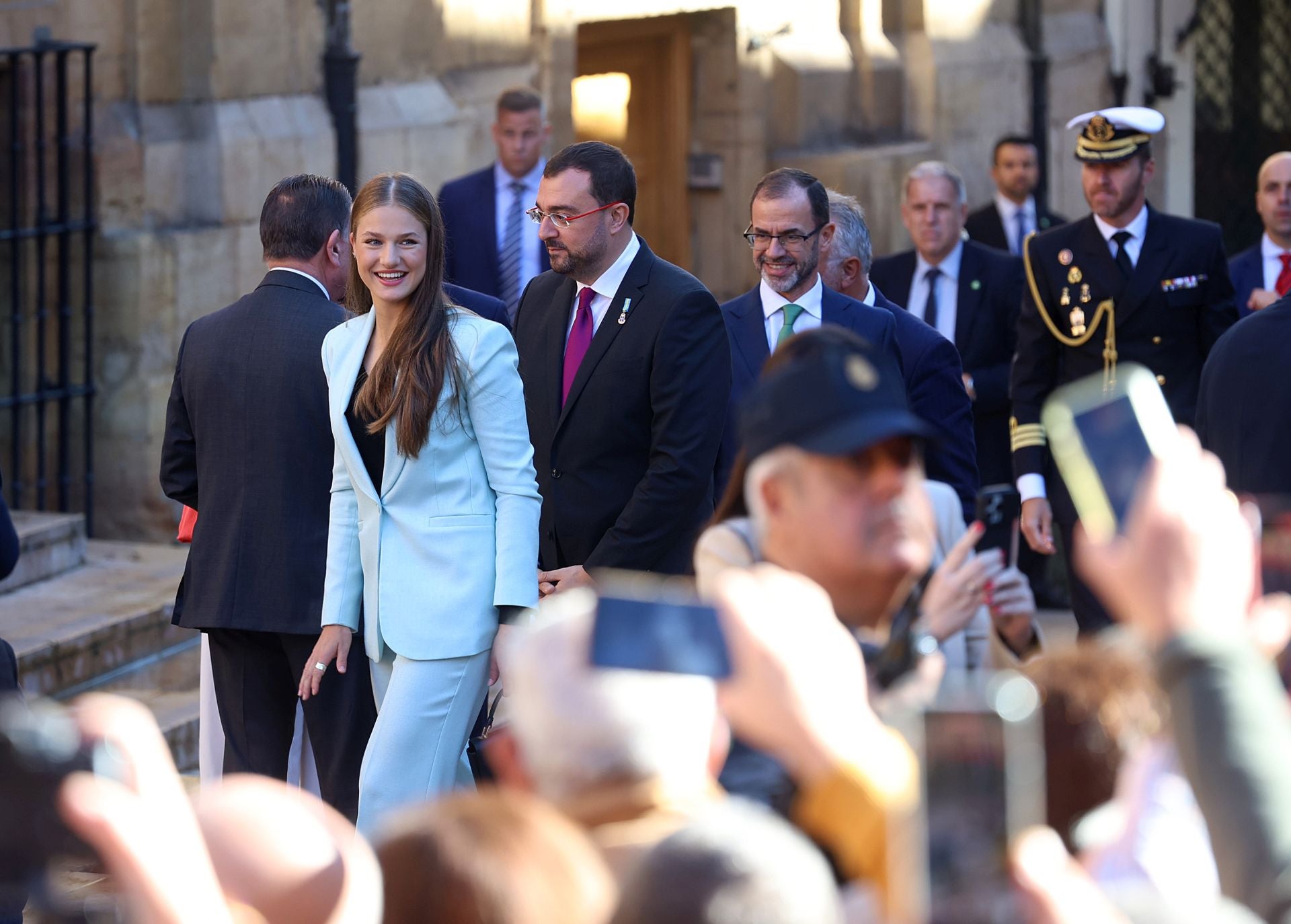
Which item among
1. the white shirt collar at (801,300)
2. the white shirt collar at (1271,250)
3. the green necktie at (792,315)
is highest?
the white shirt collar at (1271,250)

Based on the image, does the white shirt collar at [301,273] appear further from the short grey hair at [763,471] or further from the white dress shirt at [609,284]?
the short grey hair at [763,471]

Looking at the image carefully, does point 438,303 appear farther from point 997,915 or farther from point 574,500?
point 997,915

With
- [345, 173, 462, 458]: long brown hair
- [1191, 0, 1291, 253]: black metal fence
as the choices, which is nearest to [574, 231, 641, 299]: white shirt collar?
[345, 173, 462, 458]: long brown hair

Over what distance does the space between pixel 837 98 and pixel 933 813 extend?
1032 centimetres

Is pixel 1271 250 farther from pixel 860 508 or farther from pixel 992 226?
pixel 860 508

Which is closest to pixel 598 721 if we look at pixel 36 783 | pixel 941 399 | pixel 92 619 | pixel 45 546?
pixel 36 783

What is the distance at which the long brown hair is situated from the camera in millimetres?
4391

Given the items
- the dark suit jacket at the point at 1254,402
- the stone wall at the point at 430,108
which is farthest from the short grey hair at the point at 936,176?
the dark suit jacket at the point at 1254,402

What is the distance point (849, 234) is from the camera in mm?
6004

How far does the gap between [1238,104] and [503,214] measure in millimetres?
7689

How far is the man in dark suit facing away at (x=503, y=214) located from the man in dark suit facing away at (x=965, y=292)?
1.49 meters

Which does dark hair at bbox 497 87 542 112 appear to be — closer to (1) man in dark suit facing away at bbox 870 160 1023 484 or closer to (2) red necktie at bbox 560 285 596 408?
(1) man in dark suit facing away at bbox 870 160 1023 484

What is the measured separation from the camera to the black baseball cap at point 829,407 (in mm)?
2602

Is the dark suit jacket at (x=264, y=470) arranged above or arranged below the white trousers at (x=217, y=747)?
above
